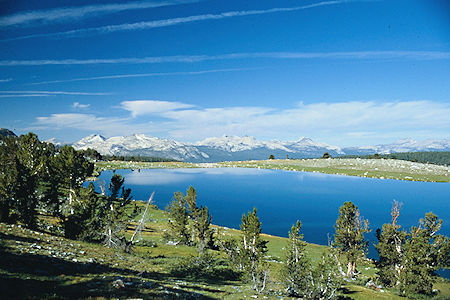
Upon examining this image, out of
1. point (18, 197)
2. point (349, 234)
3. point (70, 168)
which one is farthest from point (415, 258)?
point (70, 168)

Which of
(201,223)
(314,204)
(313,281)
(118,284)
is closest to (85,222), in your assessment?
(201,223)

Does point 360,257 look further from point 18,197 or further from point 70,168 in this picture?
point 70,168

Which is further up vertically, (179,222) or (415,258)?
(179,222)

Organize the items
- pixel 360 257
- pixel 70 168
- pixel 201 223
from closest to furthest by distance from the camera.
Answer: pixel 360 257 < pixel 201 223 < pixel 70 168

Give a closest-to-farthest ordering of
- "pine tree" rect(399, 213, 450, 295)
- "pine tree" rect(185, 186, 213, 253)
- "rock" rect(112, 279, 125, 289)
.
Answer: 1. "rock" rect(112, 279, 125, 289)
2. "pine tree" rect(399, 213, 450, 295)
3. "pine tree" rect(185, 186, 213, 253)

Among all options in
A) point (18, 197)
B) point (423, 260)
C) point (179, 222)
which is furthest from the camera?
point (179, 222)

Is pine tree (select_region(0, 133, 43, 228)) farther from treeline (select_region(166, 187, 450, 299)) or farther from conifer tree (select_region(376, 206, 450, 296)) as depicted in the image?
conifer tree (select_region(376, 206, 450, 296))

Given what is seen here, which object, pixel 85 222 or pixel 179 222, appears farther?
pixel 179 222

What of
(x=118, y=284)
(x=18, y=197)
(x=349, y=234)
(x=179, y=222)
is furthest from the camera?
(x=179, y=222)

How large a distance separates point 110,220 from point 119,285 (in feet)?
98.6

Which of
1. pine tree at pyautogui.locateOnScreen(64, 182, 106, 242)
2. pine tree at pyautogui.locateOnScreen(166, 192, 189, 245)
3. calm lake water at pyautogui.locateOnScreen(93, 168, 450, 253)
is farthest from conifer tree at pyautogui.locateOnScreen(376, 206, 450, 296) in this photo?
pine tree at pyautogui.locateOnScreen(64, 182, 106, 242)

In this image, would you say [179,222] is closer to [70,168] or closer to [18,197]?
[18,197]

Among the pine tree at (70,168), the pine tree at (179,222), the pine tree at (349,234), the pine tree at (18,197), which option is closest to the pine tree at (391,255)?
the pine tree at (349,234)

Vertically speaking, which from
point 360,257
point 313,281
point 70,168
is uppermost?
point 70,168
